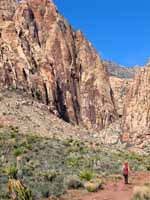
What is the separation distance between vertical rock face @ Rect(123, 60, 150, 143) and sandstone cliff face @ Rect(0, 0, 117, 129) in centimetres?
538

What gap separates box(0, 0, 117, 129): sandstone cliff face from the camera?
71938mm

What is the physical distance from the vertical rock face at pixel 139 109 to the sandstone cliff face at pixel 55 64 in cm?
538

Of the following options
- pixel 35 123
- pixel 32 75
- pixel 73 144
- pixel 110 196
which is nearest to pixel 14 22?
pixel 32 75

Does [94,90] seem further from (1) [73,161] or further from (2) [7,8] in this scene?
(1) [73,161]

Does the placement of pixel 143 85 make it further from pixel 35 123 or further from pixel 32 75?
pixel 35 123

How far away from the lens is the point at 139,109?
3169 inches

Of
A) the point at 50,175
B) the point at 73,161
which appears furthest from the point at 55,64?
the point at 50,175

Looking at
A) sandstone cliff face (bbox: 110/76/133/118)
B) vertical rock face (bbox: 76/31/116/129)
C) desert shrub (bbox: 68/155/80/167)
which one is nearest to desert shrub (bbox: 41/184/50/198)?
desert shrub (bbox: 68/155/80/167)

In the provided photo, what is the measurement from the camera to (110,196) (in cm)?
2450

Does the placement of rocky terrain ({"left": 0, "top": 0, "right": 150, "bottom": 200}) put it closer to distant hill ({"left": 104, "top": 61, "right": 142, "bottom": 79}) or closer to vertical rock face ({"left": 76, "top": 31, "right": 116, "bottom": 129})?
vertical rock face ({"left": 76, "top": 31, "right": 116, "bottom": 129})

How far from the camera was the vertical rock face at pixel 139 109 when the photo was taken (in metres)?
75.9

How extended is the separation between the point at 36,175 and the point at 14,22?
172 feet

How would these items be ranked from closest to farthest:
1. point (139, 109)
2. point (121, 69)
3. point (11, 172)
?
1. point (11, 172)
2. point (139, 109)
3. point (121, 69)

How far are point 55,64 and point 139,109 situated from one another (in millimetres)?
15718
